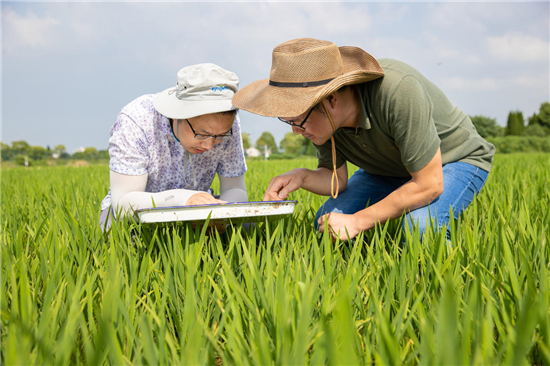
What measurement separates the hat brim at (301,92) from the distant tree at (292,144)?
2000 inches

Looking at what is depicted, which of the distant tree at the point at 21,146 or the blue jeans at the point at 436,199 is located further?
the distant tree at the point at 21,146

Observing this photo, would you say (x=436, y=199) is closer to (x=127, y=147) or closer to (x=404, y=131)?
(x=404, y=131)

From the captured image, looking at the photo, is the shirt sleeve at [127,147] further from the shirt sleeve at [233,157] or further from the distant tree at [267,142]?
the distant tree at [267,142]

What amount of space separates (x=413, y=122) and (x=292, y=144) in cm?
5564

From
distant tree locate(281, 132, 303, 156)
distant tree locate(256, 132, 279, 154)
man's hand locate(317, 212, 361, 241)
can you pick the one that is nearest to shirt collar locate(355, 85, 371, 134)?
man's hand locate(317, 212, 361, 241)

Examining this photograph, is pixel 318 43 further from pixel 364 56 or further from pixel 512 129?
pixel 512 129

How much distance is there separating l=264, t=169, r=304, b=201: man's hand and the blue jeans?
0.61 feet

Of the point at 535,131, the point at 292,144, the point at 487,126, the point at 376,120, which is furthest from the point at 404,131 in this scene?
the point at 292,144

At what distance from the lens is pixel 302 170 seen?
5.89ft

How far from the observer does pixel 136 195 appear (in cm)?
150

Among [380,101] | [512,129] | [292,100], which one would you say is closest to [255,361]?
[292,100]

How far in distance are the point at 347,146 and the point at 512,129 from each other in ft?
137

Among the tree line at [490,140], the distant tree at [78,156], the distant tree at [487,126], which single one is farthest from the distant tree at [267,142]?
the distant tree at [78,156]

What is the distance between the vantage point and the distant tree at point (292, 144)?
53656mm
